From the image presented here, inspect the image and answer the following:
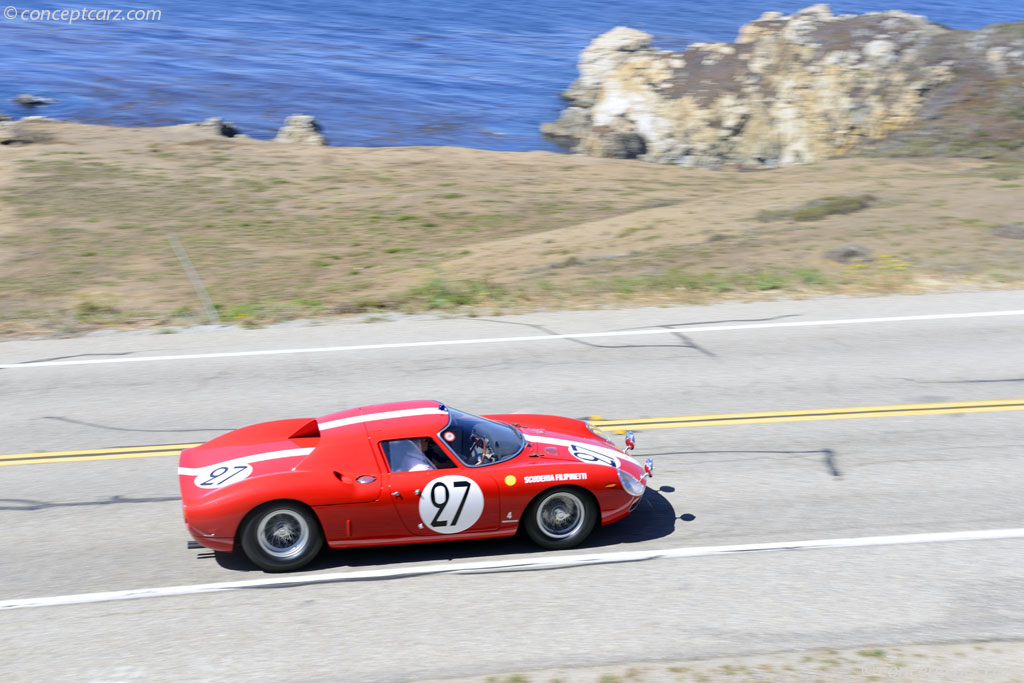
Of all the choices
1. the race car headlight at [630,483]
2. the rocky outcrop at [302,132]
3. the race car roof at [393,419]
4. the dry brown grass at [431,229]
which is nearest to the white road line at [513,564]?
the race car headlight at [630,483]

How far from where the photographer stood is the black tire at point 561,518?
8109mm

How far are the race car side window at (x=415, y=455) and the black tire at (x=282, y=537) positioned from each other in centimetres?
79

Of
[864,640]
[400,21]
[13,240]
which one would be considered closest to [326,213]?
[13,240]

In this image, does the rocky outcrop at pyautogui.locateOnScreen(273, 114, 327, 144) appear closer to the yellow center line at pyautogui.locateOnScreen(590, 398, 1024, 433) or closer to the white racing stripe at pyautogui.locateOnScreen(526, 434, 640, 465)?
the yellow center line at pyautogui.locateOnScreen(590, 398, 1024, 433)

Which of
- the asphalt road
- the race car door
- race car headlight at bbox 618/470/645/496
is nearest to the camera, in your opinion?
the asphalt road

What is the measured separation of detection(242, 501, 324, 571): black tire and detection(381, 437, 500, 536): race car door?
28.6 inches

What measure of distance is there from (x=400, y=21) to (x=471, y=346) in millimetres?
69517

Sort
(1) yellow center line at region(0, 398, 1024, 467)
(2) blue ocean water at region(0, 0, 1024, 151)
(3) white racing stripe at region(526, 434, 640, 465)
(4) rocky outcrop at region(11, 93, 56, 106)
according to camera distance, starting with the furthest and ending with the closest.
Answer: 1. (2) blue ocean water at region(0, 0, 1024, 151)
2. (4) rocky outcrop at region(11, 93, 56, 106)
3. (1) yellow center line at region(0, 398, 1024, 467)
4. (3) white racing stripe at region(526, 434, 640, 465)

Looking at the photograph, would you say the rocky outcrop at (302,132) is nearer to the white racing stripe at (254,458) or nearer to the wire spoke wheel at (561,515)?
the white racing stripe at (254,458)

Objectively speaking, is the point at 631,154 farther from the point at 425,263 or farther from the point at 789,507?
the point at 789,507

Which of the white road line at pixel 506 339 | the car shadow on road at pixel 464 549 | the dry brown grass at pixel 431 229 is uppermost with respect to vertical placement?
the dry brown grass at pixel 431 229

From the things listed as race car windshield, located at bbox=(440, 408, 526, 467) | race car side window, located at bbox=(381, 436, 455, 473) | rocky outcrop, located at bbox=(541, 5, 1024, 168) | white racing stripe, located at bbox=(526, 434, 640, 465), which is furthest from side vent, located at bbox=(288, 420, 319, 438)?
rocky outcrop, located at bbox=(541, 5, 1024, 168)

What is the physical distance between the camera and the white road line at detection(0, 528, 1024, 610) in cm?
761

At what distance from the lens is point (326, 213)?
902 inches
